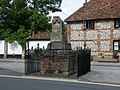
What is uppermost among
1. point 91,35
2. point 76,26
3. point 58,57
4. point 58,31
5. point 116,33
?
point 76,26

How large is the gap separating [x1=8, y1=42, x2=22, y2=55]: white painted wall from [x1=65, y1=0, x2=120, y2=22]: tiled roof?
8.64 m

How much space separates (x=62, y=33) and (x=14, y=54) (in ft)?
91.6

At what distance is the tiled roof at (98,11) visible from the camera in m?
41.5

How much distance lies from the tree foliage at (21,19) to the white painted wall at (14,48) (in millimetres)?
2472

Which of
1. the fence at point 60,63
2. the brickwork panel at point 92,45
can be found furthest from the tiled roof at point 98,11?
the fence at point 60,63

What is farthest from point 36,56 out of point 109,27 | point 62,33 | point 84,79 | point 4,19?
point 4,19

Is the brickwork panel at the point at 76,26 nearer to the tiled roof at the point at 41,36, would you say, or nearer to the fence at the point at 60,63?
the tiled roof at the point at 41,36

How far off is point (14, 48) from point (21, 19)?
4.99 m

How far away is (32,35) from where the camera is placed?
47.6m

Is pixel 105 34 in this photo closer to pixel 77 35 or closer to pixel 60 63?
pixel 77 35

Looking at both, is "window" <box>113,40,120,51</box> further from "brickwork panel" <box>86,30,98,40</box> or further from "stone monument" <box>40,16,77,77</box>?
"stone monument" <box>40,16,77,77</box>

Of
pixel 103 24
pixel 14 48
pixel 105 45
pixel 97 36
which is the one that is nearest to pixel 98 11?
pixel 103 24

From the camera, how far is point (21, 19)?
4497cm

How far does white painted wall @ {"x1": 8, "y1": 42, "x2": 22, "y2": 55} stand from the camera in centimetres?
4700
